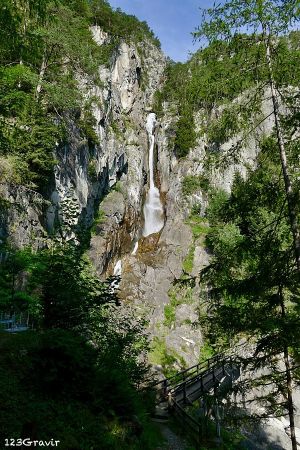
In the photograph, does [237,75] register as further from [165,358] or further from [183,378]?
[165,358]

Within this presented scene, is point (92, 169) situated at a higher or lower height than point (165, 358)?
higher

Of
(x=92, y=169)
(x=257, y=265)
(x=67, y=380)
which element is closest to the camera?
(x=67, y=380)

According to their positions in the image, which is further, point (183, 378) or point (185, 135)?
point (185, 135)

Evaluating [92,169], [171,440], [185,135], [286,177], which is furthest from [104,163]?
[171,440]

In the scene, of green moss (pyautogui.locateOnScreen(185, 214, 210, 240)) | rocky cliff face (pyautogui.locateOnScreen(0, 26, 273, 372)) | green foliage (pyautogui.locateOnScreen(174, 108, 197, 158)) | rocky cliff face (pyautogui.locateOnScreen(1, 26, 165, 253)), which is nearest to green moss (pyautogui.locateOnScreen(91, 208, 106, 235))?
rocky cliff face (pyautogui.locateOnScreen(0, 26, 273, 372))

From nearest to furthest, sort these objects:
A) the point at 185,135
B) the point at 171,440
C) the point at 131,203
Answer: the point at 171,440 < the point at 131,203 < the point at 185,135

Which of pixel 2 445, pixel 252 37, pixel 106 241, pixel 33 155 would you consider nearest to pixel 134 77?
pixel 106 241

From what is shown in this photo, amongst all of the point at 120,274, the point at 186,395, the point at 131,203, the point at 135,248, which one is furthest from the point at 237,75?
the point at 131,203

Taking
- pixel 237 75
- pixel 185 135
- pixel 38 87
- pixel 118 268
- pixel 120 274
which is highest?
pixel 185 135

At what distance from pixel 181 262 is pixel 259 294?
2236 cm

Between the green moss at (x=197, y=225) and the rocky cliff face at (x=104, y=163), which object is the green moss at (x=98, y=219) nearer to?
the rocky cliff face at (x=104, y=163)

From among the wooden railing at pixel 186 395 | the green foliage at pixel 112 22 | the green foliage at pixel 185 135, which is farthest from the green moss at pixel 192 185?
the wooden railing at pixel 186 395

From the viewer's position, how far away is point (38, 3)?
17.2 ft

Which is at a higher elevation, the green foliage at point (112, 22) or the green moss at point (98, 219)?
the green foliage at point (112, 22)
